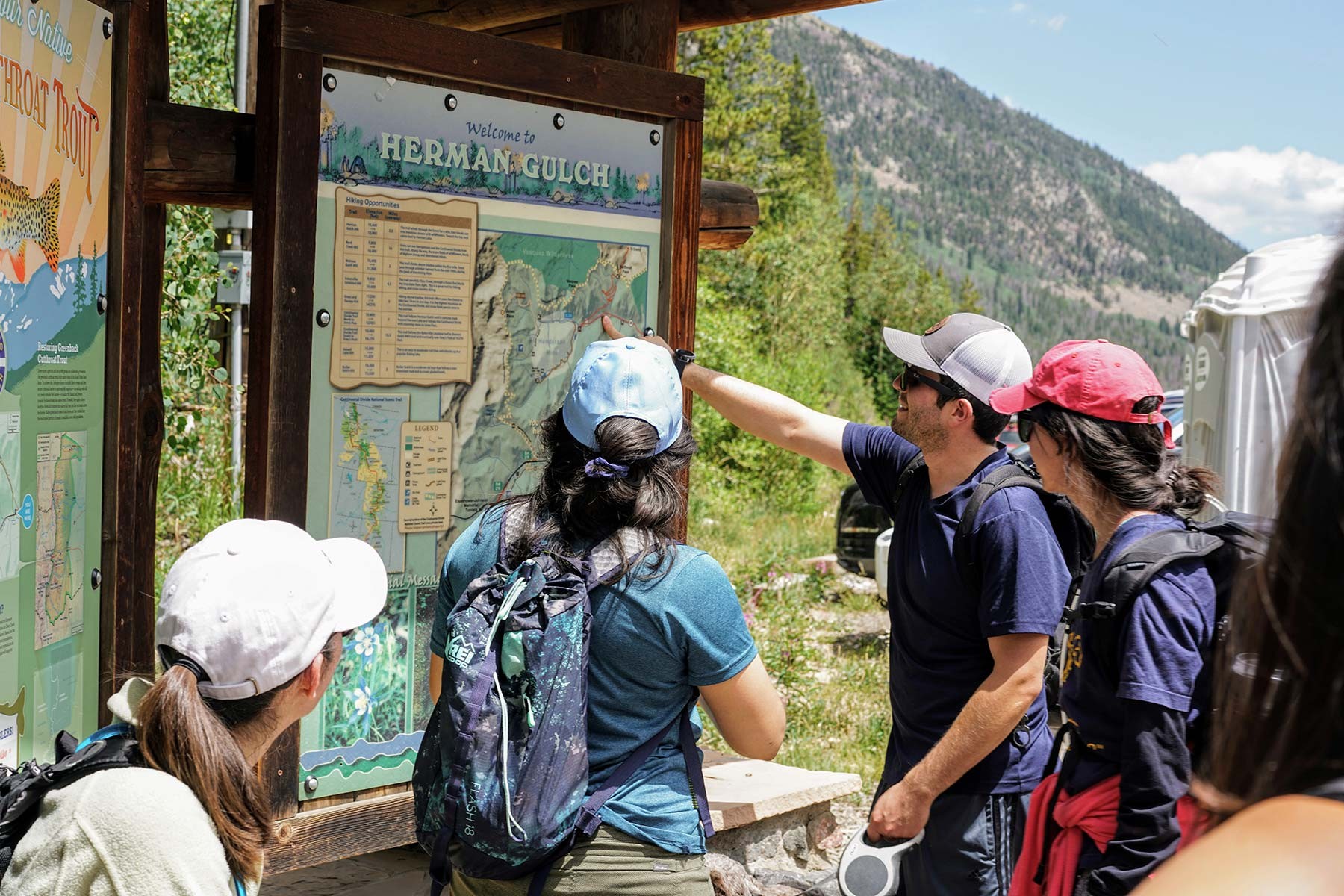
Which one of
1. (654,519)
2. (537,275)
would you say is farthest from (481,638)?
(537,275)

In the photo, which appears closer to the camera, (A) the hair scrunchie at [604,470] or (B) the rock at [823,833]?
(A) the hair scrunchie at [604,470]

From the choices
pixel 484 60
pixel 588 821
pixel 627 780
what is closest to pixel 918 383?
pixel 627 780

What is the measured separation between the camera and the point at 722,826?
156 inches

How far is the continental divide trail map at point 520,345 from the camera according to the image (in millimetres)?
3387

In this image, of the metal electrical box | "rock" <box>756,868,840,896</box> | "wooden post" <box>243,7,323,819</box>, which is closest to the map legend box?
"wooden post" <box>243,7,323,819</box>

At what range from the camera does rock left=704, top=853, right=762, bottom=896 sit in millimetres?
3902

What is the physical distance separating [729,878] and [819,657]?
12.5 ft

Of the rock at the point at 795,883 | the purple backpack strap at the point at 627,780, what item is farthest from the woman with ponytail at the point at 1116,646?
the rock at the point at 795,883

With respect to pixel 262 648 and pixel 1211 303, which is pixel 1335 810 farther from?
pixel 1211 303

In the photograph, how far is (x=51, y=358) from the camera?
7.86 ft

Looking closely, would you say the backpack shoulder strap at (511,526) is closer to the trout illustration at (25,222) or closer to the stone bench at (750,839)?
the trout illustration at (25,222)

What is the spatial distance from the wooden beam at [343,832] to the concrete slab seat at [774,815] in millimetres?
1095

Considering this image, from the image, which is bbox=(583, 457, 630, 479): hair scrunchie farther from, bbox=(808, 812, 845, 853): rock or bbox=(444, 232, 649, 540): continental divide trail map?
bbox=(808, 812, 845, 853): rock

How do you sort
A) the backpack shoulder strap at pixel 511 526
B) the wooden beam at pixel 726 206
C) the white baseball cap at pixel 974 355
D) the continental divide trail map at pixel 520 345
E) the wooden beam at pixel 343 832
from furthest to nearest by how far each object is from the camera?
1. the wooden beam at pixel 726 206
2. the continental divide trail map at pixel 520 345
3. the wooden beam at pixel 343 832
4. the white baseball cap at pixel 974 355
5. the backpack shoulder strap at pixel 511 526
